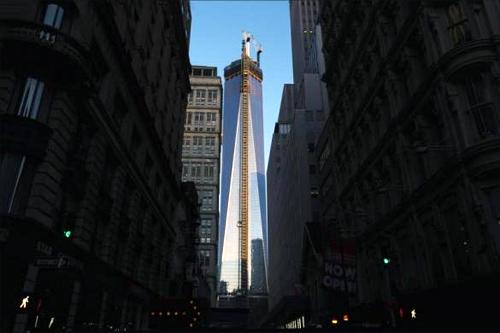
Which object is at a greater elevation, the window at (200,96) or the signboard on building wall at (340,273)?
the window at (200,96)

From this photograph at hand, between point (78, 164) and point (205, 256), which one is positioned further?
point (205, 256)

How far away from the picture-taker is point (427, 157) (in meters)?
25.6

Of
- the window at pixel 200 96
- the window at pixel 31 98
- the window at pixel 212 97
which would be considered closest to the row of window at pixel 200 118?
the window at pixel 200 96

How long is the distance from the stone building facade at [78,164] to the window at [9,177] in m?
0.05

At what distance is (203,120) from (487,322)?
390 ft

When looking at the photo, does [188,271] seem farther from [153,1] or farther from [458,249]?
[458,249]

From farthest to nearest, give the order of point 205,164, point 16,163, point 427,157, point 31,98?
point 205,164
point 427,157
point 31,98
point 16,163

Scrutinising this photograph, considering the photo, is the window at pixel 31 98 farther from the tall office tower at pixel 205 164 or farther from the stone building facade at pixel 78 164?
the tall office tower at pixel 205 164

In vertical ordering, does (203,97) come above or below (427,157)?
above

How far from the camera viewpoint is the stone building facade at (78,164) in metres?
17.2

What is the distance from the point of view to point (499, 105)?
19.7 metres

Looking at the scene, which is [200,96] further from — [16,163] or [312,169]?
[16,163]

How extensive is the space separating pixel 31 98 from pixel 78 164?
4.54m

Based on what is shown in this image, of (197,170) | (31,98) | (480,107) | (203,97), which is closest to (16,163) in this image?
(31,98)
